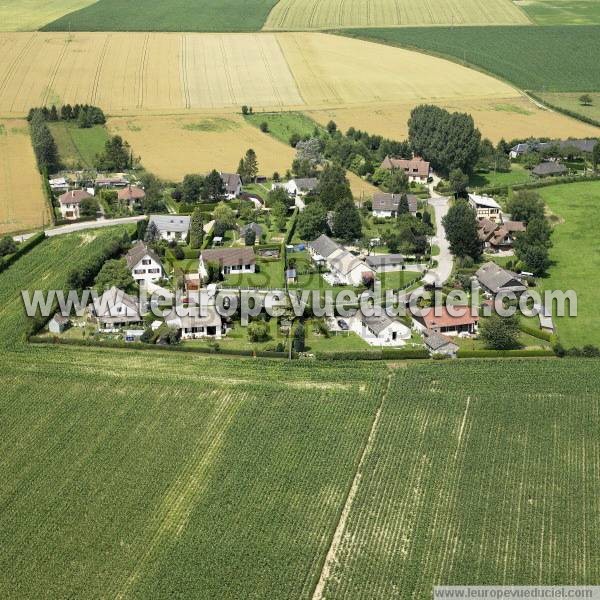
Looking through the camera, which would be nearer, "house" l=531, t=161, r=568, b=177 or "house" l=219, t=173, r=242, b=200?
"house" l=219, t=173, r=242, b=200

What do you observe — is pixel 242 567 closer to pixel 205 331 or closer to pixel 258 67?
pixel 205 331

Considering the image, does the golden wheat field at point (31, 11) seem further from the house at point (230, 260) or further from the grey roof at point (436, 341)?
the grey roof at point (436, 341)

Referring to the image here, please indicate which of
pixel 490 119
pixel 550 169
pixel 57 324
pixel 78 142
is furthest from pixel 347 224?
pixel 490 119

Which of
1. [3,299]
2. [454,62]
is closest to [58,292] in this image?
[3,299]

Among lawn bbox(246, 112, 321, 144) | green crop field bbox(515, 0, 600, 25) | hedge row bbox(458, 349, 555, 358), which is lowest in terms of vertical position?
lawn bbox(246, 112, 321, 144)

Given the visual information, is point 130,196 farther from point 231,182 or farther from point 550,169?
point 550,169

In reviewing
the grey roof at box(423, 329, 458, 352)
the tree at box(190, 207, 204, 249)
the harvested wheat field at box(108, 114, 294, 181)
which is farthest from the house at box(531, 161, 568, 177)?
the grey roof at box(423, 329, 458, 352)

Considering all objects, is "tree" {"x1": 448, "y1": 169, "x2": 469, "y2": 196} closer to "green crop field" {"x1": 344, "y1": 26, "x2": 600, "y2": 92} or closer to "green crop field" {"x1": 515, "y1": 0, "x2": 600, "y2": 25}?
"green crop field" {"x1": 344, "y1": 26, "x2": 600, "y2": 92}
